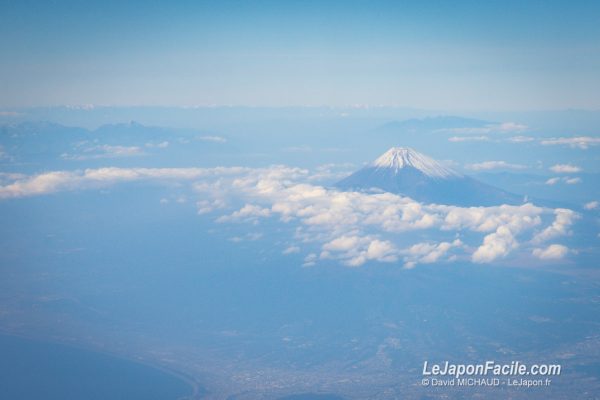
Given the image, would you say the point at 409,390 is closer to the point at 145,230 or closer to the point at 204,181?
the point at 145,230

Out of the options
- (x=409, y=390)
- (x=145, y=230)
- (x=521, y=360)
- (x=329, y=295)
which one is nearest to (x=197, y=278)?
(x=329, y=295)

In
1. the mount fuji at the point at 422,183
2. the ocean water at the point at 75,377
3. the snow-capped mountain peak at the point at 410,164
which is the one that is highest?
the snow-capped mountain peak at the point at 410,164

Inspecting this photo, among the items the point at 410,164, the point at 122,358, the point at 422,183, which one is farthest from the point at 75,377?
the point at 410,164

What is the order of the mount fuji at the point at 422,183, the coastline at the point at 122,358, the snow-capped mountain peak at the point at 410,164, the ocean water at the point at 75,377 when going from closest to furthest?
the ocean water at the point at 75,377 → the coastline at the point at 122,358 → the mount fuji at the point at 422,183 → the snow-capped mountain peak at the point at 410,164

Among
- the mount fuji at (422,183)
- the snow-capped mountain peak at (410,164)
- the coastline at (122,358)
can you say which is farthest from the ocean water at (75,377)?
the snow-capped mountain peak at (410,164)

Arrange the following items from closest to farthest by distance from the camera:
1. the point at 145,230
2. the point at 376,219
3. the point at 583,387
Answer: the point at 583,387 → the point at 376,219 → the point at 145,230

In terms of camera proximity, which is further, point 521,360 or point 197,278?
point 197,278

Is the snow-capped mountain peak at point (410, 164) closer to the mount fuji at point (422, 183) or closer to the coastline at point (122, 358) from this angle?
the mount fuji at point (422, 183)
